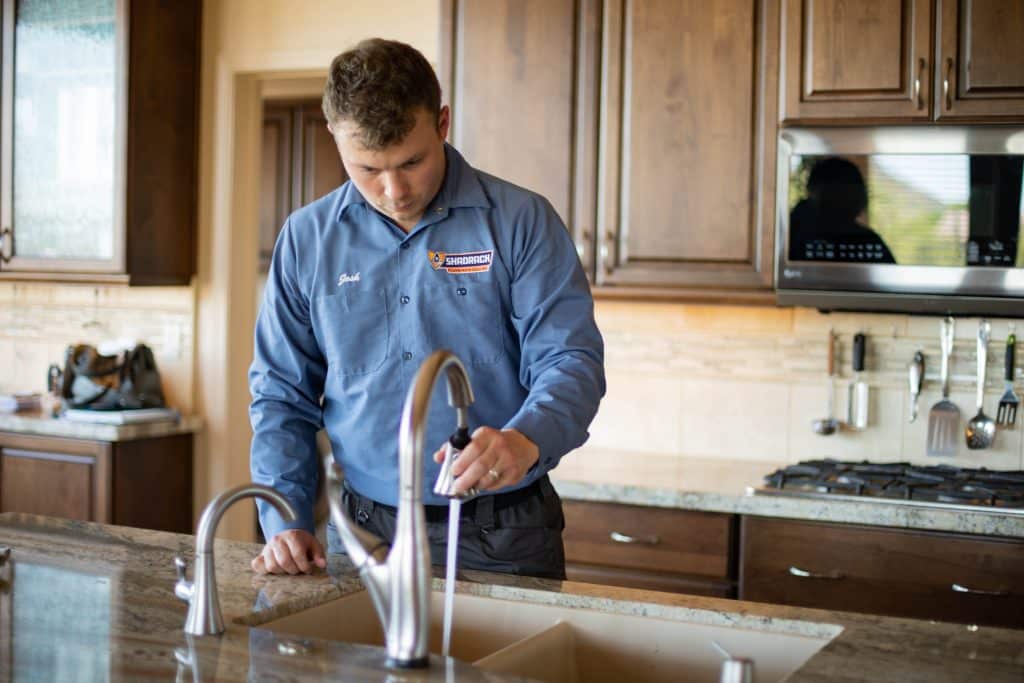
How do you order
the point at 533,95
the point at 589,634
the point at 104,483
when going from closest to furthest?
the point at 589,634, the point at 533,95, the point at 104,483

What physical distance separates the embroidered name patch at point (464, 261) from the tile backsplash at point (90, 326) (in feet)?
8.06

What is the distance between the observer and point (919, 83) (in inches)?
117

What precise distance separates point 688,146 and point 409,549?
2131 millimetres

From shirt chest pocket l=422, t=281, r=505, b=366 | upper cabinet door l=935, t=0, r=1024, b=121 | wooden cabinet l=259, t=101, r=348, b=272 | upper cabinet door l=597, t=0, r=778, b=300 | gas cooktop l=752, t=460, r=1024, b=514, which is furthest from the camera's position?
wooden cabinet l=259, t=101, r=348, b=272

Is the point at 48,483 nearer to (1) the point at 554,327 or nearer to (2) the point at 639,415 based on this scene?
(2) the point at 639,415

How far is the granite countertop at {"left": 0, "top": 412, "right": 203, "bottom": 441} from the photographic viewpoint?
150 inches

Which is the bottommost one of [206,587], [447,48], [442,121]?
[206,587]

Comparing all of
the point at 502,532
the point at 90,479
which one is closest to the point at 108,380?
the point at 90,479

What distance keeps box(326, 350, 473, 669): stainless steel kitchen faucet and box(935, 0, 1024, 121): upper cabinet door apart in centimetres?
207

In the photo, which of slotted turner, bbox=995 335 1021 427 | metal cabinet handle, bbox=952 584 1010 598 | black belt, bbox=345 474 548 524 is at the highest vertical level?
slotted turner, bbox=995 335 1021 427

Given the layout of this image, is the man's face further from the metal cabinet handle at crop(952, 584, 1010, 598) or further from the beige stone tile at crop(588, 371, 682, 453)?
the beige stone tile at crop(588, 371, 682, 453)

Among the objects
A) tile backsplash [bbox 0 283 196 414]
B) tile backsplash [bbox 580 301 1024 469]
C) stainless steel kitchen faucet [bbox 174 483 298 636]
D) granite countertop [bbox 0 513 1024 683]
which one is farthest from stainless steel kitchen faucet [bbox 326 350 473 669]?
tile backsplash [bbox 0 283 196 414]

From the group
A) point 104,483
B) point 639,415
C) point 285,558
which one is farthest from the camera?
point 104,483

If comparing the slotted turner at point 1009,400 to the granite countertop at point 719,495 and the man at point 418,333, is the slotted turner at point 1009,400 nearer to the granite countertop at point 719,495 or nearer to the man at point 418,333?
the granite countertop at point 719,495
